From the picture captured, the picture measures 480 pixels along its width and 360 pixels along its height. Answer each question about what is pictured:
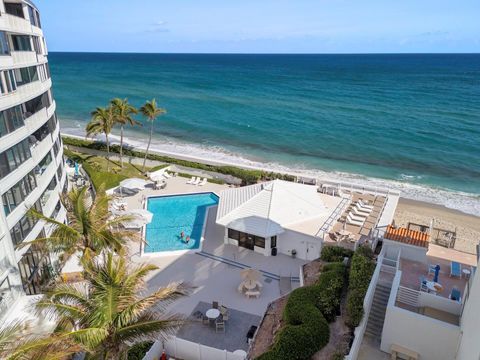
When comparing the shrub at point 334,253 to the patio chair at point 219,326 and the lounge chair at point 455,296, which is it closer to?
the lounge chair at point 455,296

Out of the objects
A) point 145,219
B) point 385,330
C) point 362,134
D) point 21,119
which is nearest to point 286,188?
point 145,219

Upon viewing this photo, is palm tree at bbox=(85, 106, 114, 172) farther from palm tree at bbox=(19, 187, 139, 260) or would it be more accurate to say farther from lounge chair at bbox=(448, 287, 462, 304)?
lounge chair at bbox=(448, 287, 462, 304)

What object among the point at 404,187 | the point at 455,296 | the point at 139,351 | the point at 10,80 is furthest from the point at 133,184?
the point at 404,187

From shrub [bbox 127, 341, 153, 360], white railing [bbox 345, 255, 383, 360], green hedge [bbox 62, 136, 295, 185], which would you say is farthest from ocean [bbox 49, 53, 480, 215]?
shrub [bbox 127, 341, 153, 360]

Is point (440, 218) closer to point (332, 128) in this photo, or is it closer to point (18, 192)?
point (332, 128)

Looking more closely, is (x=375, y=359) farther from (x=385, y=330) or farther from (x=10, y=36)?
(x=10, y=36)

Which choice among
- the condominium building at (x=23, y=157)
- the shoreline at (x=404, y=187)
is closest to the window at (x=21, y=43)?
the condominium building at (x=23, y=157)
